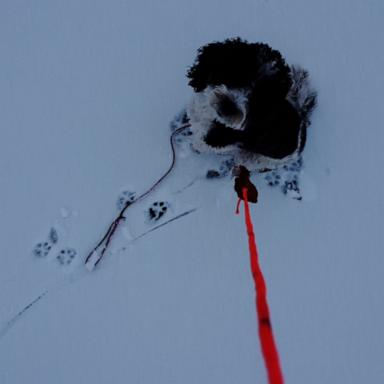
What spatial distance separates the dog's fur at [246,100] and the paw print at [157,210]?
483 millimetres

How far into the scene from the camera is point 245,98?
125 cm

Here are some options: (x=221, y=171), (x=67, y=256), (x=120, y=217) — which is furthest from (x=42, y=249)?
(x=221, y=171)

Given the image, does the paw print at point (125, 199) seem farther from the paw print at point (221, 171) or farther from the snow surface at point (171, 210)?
the paw print at point (221, 171)

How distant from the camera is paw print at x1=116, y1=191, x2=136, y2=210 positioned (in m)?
1.88

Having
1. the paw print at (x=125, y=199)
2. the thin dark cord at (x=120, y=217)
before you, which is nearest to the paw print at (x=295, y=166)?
the thin dark cord at (x=120, y=217)

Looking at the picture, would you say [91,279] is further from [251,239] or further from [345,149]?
[345,149]

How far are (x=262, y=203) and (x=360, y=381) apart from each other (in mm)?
829

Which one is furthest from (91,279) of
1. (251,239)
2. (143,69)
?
(143,69)

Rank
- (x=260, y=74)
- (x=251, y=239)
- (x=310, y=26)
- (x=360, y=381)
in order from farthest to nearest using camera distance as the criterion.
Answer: (x=310, y=26), (x=360, y=381), (x=251, y=239), (x=260, y=74)

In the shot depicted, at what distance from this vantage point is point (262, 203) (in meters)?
1.81

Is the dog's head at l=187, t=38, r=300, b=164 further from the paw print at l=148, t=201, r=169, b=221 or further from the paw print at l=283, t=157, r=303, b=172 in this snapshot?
the paw print at l=148, t=201, r=169, b=221

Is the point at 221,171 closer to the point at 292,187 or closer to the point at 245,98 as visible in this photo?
the point at 292,187

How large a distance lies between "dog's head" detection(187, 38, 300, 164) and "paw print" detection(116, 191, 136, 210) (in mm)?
580

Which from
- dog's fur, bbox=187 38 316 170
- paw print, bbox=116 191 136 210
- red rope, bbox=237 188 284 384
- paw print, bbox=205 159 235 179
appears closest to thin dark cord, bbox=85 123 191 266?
paw print, bbox=116 191 136 210
